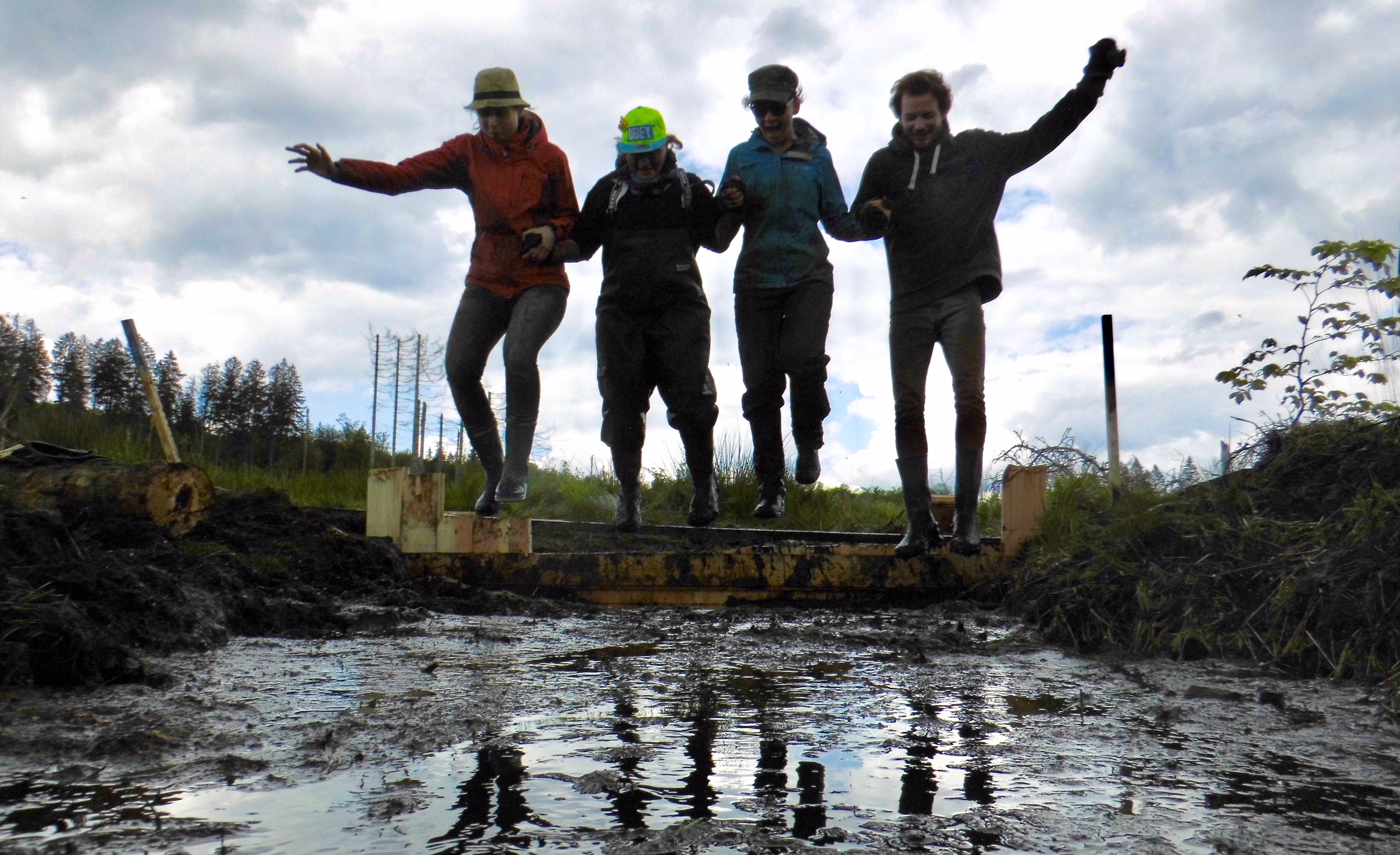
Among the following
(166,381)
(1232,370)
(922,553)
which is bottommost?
(922,553)

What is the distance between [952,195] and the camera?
5156mm

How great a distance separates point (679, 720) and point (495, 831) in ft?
2.72

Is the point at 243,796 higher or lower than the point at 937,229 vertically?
lower

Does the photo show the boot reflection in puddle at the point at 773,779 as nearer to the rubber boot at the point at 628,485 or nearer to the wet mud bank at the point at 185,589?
the wet mud bank at the point at 185,589

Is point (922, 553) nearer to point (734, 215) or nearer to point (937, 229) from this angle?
point (937, 229)

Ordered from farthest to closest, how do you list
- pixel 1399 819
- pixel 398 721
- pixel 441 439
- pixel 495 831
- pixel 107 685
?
pixel 441 439 < pixel 107 685 < pixel 398 721 < pixel 1399 819 < pixel 495 831

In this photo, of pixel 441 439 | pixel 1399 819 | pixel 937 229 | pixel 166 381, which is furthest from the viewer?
pixel 166 381

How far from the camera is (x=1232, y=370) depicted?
23.9 ft

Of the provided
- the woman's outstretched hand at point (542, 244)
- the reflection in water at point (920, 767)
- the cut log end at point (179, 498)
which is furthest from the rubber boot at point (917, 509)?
the cut log end at point (179, 498)

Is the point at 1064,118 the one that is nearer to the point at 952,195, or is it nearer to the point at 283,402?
the point at 952,195

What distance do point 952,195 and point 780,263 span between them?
860 mm

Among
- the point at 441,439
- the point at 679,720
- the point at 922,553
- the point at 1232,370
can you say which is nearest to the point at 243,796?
the point at 679,720

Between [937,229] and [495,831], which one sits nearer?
[495,831]

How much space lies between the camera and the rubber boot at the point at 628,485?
5621 mm
